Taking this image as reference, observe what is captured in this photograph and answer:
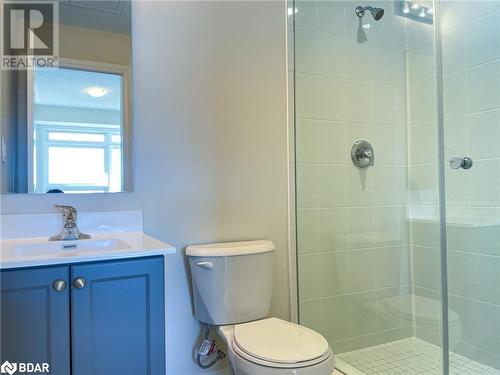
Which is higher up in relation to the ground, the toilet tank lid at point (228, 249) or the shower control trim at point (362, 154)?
the shower control trim at point (362, 154)

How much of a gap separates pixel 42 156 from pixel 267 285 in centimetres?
115

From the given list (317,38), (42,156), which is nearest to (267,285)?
(42,156)

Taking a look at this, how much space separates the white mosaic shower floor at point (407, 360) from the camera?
171 cm

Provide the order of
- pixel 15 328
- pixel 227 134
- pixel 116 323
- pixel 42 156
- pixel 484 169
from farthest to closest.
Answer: pixel 227 134 < pixel 484 169 < pixel 42 156 < pixel 116 323 < pixel 15 328

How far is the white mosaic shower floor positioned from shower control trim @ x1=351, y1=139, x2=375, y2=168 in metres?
0.98

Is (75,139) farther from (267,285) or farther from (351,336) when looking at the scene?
(351,336)

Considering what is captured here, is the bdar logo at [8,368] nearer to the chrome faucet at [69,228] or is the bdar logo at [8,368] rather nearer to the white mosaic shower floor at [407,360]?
the chrome faucet at [69,228]

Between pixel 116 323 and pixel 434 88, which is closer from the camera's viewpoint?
pixel 116 323

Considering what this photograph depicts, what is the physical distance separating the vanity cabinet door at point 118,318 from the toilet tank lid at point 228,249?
425mm

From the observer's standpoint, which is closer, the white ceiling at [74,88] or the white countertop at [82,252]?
the white countertop at [82,252]

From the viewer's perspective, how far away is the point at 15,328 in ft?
3.35

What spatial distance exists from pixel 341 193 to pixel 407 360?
931mm

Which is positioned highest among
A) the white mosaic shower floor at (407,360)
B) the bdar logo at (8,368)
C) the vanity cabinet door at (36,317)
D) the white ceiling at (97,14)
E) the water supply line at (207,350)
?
the white ceiling at (97,14)

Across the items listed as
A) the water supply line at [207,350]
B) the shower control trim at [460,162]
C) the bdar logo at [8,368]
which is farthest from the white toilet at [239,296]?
the shower control trim at [460,162]
